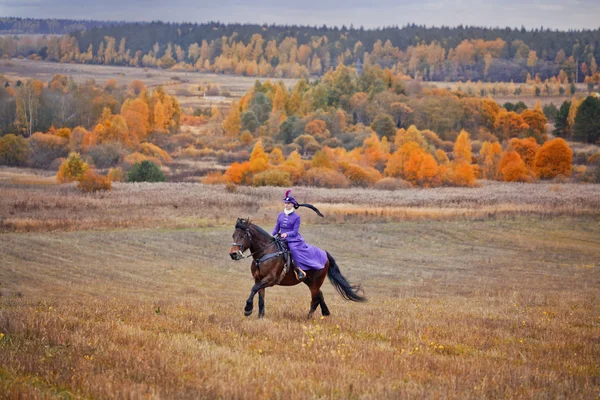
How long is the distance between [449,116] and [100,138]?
247 ft

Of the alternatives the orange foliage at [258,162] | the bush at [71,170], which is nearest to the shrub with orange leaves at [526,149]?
the orange foliage at [258,162]

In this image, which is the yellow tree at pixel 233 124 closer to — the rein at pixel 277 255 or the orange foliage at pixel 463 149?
the orange foliage at pixel 463 149

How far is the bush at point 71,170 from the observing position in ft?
272

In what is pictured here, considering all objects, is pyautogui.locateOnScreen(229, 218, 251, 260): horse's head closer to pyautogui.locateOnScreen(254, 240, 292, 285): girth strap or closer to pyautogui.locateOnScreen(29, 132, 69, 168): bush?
pyautogui.locateOnScreen(254, 240, 292, 285): girth strap

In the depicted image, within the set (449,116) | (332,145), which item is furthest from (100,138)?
(449,116)

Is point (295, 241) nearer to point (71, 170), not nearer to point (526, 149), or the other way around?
point (71, 170)

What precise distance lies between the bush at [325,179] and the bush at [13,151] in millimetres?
38452

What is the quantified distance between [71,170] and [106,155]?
28777 mm

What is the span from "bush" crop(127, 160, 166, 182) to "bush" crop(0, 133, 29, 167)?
60.0 ft

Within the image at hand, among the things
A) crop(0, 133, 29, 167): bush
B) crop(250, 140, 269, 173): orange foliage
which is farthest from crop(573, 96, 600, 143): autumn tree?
crop(0, 133, 29, 167): bush

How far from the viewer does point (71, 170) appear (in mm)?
86938

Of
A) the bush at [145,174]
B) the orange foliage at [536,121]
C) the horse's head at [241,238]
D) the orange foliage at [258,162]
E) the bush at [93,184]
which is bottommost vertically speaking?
the orange foliage at [258,162]

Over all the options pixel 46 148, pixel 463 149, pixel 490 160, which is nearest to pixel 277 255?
pixel 46 148

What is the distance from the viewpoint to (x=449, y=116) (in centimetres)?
16050
